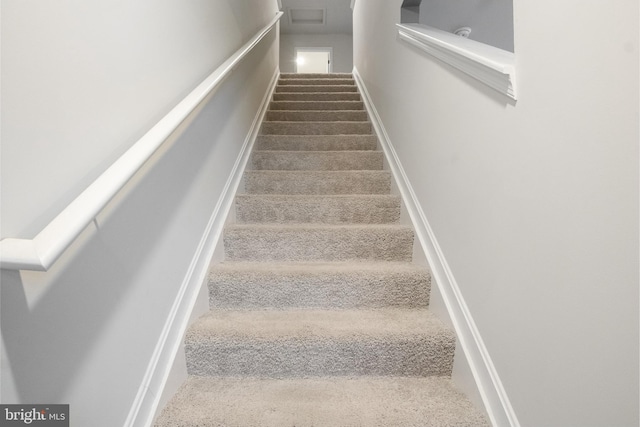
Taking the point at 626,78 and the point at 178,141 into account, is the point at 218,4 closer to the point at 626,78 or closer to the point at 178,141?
the point at 178,141

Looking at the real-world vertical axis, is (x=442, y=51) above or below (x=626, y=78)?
above

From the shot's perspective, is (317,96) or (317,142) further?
(317,96)

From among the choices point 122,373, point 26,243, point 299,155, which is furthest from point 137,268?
point 299,155

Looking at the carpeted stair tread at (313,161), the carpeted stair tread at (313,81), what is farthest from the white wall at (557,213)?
the carpeted stair tread at (313,81)

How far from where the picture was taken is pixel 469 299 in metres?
1.10

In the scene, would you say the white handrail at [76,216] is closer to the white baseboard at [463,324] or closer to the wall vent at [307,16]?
the white baseboard at [463,324]

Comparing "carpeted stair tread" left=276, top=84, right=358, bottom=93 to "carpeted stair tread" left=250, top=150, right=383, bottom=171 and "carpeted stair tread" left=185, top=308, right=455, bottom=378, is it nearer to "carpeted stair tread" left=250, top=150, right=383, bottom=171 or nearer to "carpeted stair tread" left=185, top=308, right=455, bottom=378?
"carpeted stair tread" left=250, top=150, right=383, bottom=171

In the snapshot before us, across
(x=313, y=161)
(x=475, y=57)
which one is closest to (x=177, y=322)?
(x=475, y=57)

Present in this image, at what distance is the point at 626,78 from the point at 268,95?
2922 mm

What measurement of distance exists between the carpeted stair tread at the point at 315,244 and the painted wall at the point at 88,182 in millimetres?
327

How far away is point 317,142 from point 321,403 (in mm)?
1834

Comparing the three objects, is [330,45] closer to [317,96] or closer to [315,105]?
[317,96]

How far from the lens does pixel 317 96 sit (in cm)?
350

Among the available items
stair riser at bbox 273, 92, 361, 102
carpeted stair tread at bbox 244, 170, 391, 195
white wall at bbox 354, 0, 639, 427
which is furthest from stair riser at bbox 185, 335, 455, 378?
stair riser at bbox 273, 92, 361, 102
